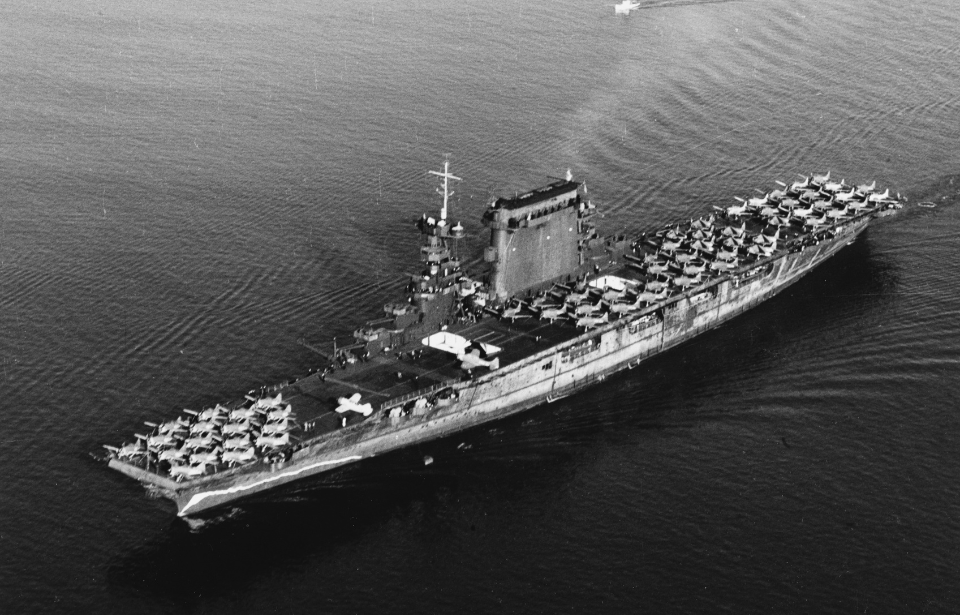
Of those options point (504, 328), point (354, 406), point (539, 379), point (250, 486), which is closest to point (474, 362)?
point (539, 379)

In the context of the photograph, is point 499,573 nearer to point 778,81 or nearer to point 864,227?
point 864,227

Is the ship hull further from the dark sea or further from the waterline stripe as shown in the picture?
the dark sea

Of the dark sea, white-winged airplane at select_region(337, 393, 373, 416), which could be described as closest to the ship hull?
white-winged airplane at select_region(337, 393, 373, 416)

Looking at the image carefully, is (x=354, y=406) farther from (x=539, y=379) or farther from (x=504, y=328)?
(x=504, y=328)

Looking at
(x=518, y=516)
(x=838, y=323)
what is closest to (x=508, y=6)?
(x=838, y=323)

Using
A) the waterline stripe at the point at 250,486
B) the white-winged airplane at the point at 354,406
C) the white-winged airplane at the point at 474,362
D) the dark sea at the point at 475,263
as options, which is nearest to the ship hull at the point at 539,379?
the waterline stripe at the point at 250,486

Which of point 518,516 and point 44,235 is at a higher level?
point 44,235
